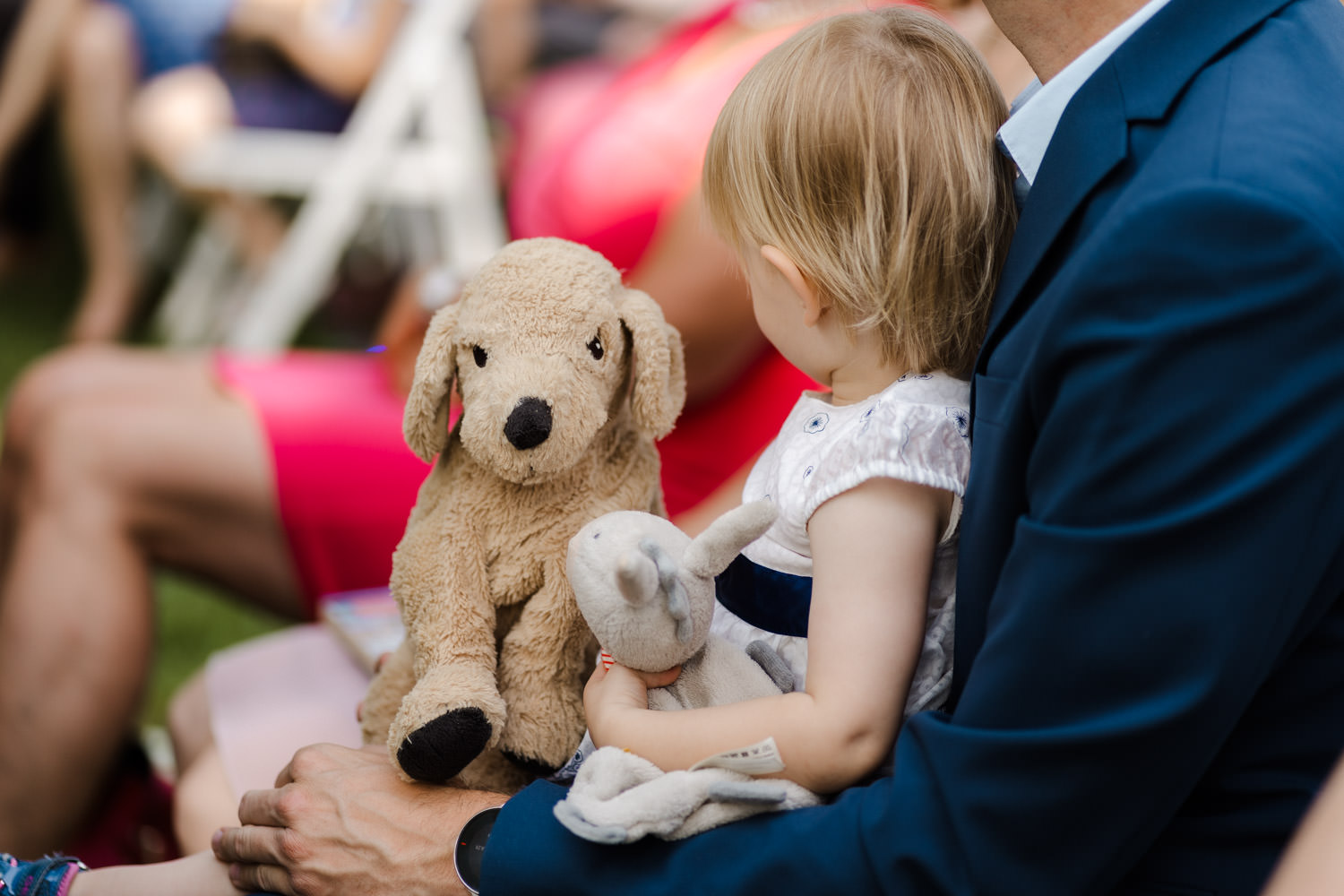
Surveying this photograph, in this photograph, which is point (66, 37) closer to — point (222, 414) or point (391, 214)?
point (391, 214)

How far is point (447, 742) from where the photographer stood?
860 millimetres

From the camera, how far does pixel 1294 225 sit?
0.65 metres

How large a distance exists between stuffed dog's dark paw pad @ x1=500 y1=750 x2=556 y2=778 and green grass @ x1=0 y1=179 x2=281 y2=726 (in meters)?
0.99

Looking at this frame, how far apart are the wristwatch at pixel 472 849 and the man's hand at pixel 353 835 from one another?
1cm

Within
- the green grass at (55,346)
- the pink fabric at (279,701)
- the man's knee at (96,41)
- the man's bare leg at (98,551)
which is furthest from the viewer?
the man's knee at (96,41)

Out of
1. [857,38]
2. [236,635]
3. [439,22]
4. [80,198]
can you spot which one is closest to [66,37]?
[80,198]

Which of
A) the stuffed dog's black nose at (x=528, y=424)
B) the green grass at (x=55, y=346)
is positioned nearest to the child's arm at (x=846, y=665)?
the stuffed dog's black nose at (x=528, y=424)

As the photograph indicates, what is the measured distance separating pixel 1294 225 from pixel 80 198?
423 centimetres

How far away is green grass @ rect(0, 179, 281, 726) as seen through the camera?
2424 mm

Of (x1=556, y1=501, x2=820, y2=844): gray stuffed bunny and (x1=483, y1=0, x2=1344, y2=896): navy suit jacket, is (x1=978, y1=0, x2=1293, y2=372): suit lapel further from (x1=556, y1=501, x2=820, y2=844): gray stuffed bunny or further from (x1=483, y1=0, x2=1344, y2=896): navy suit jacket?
(x1=556, y1=501, x2=820, y2=844): gray stuffed bunny

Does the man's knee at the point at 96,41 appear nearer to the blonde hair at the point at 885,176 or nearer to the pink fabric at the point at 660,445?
the pink fabric at the point at 660,445

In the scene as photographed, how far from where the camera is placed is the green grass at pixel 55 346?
2.42 metres

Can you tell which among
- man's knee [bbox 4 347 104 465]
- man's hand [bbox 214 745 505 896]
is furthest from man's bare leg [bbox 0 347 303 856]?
man's hand [bbox 214 745 505 896]

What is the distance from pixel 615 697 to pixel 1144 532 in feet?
1.30
